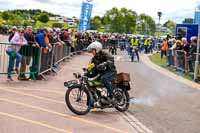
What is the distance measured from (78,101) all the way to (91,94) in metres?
0.33

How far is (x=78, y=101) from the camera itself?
10750mm

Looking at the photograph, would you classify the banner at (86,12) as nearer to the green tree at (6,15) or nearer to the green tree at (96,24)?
the green tree at (96,24)

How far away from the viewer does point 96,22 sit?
326 ft

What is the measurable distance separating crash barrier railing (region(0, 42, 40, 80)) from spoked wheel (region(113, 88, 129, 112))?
4973mm

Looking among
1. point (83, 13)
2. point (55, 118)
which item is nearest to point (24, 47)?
point (55, 118)

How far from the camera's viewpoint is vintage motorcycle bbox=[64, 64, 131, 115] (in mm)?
10562

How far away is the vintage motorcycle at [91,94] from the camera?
10.6 m

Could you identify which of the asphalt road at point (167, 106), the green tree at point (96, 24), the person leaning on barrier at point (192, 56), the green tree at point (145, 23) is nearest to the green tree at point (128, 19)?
the green tree at point (145, 23)

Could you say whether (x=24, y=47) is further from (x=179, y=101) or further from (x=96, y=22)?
(x=96, y=22)

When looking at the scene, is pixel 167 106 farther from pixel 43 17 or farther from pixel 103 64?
pixel 43 17

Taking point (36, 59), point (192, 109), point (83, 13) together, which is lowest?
point (192, 109)

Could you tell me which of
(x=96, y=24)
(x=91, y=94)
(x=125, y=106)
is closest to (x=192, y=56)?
(x=125, y=106)

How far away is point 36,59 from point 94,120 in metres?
6.45

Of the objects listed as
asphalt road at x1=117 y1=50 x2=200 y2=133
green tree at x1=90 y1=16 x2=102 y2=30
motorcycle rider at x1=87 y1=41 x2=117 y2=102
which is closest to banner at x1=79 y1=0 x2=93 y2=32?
asphalt road at x1=117 y1=50 x2=200 y2=133
